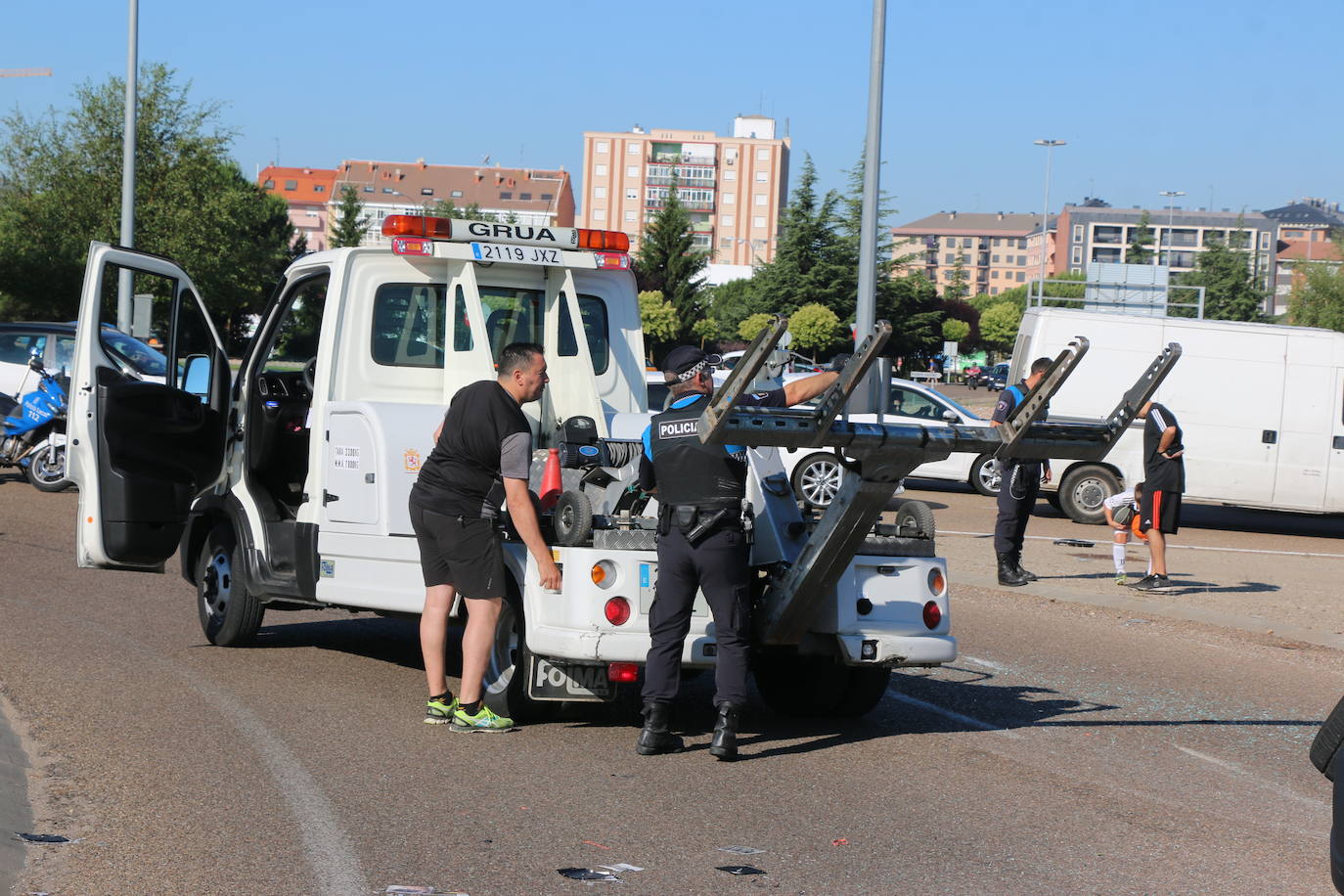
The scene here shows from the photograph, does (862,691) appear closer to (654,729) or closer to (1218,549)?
(654,729)

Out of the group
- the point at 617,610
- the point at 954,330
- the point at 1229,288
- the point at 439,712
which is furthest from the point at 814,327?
the point at 617,610

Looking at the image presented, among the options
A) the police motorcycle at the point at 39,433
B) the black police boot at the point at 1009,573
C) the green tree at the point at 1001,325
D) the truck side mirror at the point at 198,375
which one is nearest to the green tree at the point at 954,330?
the green tree at the point at 1001,325

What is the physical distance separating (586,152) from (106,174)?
14413 centimetres

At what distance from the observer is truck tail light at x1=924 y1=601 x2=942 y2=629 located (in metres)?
7.70

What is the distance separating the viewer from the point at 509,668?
7.85m

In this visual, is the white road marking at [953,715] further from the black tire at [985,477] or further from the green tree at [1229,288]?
the green tree at [1229,288]

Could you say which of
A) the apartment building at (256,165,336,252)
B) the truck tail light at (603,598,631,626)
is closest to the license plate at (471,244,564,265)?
the truck tail light at (603,598,631,626)

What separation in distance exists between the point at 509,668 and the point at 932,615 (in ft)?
6.75

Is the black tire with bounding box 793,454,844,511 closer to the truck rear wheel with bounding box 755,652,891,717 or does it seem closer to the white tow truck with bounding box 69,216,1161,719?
the white tow truck with bounding box 69,216,1161,719

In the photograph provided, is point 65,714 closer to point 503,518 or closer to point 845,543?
point 503,518

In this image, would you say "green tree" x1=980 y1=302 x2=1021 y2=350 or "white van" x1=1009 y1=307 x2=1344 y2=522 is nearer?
"white van" x1=1009 y1=307 x2=1344 y2=522

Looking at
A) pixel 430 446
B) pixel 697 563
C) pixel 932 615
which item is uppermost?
pixel 430 446

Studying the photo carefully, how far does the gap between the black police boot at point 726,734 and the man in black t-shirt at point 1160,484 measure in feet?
25.5

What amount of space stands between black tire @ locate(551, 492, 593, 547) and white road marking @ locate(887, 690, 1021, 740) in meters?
2.26
